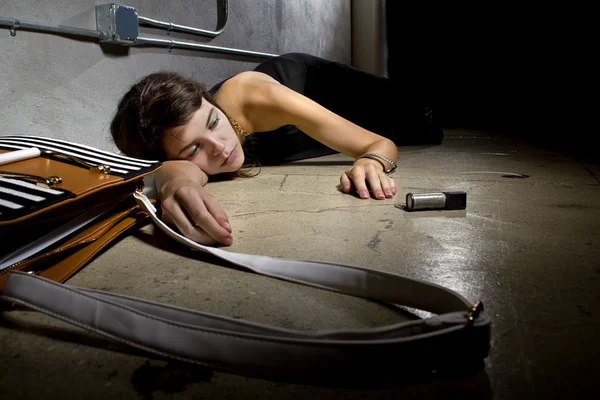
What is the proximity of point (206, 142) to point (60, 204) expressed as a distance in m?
0.88

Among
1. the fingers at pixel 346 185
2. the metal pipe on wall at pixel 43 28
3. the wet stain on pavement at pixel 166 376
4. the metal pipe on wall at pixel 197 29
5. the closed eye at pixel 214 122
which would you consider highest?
the metal pipe on wall at pixel 197 29

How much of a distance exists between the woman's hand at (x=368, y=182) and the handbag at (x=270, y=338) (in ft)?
2.73

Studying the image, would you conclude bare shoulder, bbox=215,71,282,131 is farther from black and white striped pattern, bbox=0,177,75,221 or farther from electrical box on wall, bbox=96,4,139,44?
black and white striped pattern, bbox=0,177,75,221

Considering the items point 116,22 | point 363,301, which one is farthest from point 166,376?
point 116,22

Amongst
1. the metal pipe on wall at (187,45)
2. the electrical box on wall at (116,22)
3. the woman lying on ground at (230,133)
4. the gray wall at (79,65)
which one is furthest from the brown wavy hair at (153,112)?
the metal pipe on wall at (187,45)

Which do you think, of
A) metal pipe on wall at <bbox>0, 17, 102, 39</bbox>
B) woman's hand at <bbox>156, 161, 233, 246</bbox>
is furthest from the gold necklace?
woman's hand at <bbox>156, 161, 233, 246</bbox>

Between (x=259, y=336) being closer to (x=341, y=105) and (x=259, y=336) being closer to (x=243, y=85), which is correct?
(x=243, y=85)

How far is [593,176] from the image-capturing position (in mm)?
1772

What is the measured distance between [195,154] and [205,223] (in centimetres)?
71

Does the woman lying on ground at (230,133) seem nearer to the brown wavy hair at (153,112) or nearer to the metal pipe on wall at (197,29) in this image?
the brown wavy hair at (153,112)

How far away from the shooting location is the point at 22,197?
2.36 feet

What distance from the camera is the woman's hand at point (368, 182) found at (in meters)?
1.44

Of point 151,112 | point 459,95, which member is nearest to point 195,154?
point 151,112

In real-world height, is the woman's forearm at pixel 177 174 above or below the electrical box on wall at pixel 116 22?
below
